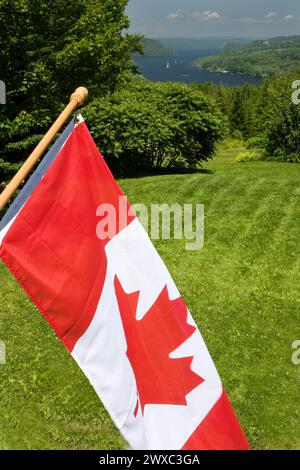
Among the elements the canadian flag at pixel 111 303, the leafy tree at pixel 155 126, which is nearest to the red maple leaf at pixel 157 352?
the canadian flag at pixel 111 303

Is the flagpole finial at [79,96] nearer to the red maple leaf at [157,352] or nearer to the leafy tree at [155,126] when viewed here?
the red maple leaf at [157,352]

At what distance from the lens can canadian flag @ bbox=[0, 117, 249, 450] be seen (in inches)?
146

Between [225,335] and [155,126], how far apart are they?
1237cm

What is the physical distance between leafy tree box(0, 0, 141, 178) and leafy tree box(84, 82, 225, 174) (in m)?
2.16

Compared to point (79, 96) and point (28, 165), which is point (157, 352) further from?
point (79, 96)

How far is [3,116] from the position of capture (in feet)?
50.2

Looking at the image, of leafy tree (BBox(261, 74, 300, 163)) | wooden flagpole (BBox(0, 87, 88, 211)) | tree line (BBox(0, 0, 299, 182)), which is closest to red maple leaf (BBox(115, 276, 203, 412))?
wooden flagpole (BBox(0, 87, 88, 211))

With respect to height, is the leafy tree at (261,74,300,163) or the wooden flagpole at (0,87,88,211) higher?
the wooden flagpole at (0,87,88,211)

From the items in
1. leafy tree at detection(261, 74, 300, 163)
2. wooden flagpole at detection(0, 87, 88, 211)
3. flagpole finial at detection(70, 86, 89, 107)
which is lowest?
leafy tree at detection(261, 74, 300, 163)

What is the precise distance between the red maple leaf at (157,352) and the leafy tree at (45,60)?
12.3 m

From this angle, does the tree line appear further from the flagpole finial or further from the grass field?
the flagpole finial

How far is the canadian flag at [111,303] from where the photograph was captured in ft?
12.2

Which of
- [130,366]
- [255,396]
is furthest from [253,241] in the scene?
[130,366]

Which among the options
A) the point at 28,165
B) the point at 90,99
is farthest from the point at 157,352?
the point at 90,99
